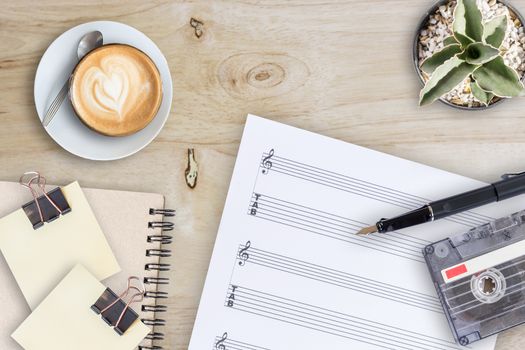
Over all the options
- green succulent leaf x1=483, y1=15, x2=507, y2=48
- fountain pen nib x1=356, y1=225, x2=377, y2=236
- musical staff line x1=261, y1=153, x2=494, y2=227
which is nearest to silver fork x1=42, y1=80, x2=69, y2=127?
musical staff line x1=261, y1=153, x2=494, y2=227

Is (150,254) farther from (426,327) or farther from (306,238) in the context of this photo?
(426,327)

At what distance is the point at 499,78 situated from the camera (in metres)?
0.82

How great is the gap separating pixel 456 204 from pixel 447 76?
0.21 meters

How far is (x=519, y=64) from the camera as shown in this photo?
915 millimetres

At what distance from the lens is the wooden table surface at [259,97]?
95 cm

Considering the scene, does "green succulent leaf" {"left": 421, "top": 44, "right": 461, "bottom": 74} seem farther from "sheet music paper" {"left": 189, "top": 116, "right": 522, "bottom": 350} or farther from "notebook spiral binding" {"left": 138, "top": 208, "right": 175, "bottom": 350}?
"notebook spiral binding" {"left": 138, "top": 208, "right": 175, "bottom": 350}

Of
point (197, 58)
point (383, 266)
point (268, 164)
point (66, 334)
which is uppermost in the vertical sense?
point (197, 58)

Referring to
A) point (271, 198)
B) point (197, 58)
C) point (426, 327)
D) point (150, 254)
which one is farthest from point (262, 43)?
point (426, 327)

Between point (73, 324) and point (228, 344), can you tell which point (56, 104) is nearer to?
point (73, 324)

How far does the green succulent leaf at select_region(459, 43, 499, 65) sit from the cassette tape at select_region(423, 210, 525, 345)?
271 millimetres

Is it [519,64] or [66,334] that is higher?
[519,64]

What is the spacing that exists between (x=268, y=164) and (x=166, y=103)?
0.17 m

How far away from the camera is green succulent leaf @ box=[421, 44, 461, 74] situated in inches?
32.7

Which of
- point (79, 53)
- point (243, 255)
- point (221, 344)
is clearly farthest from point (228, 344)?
point (79, 53)
